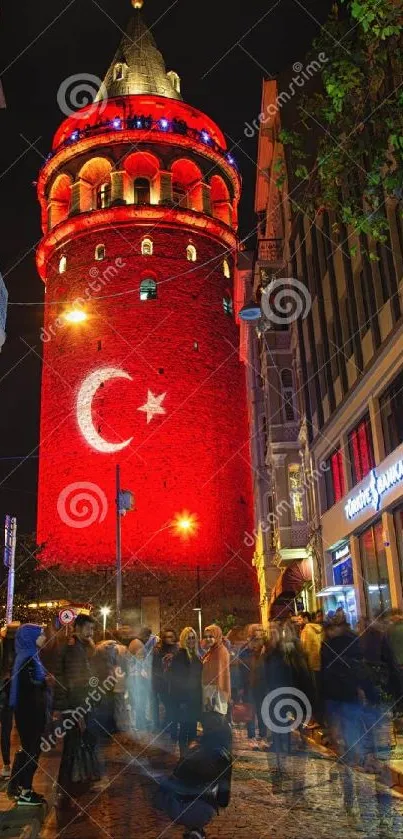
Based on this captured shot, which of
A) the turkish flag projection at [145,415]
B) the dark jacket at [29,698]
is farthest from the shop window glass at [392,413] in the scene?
the turkish flag projection at [145,415]

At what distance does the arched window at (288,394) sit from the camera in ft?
88.3

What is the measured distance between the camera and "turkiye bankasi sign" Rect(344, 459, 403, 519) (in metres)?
14.2

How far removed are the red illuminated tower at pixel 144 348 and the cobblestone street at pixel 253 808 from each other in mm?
27834

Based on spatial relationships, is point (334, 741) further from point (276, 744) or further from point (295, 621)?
point (295, 621)

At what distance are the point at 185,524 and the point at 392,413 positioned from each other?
24.0 m

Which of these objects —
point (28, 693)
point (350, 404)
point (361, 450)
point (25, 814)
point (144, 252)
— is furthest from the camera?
point (144, 252)

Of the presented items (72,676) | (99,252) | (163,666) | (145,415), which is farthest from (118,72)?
(72,676)

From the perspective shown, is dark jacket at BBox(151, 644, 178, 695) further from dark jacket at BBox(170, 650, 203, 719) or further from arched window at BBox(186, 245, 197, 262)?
arched window at BBox(186, 245, 197, 262)

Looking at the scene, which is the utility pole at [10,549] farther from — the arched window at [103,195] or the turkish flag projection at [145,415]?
the arched window at [103,195]

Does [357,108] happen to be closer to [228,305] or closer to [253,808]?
[253,808]

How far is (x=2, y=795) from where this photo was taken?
8.10 m

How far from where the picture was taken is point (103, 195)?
4303 centimetres

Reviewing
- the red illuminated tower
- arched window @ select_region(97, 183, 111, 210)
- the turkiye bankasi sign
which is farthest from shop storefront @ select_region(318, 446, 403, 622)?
arched window @ select_region(97, 183, 111, 210)

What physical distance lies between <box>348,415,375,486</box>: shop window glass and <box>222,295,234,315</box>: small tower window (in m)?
25.3
